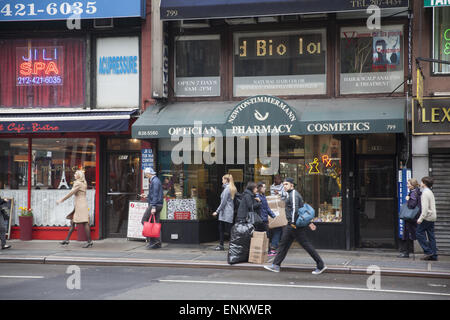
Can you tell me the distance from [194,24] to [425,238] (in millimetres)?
7923

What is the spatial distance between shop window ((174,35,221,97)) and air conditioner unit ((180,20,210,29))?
27 centimetres

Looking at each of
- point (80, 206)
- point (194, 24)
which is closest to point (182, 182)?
point (80, 206)

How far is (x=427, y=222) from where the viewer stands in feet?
39.8

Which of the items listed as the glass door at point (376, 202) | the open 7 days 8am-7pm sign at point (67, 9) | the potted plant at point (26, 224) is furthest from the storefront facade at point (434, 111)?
the potted plant at point (26, 224)

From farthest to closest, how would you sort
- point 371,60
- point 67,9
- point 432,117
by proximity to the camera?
point 67,9 < point 371,60 < point 432,117

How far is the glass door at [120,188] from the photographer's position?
15617mm

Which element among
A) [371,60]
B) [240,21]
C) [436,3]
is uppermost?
[240,21]

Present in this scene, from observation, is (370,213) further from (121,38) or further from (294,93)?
(121,38)

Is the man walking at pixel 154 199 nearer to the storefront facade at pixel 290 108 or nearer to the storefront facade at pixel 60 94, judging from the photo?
the storefront facade at pixel 290 108

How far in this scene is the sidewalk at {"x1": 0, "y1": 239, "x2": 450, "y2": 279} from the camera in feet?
37.0

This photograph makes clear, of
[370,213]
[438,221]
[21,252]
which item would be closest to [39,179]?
[21,252]

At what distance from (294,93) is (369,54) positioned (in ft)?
6.82

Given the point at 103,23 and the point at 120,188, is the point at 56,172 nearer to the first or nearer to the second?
the point at 120,188

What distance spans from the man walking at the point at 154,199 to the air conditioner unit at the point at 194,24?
4.06 metres
